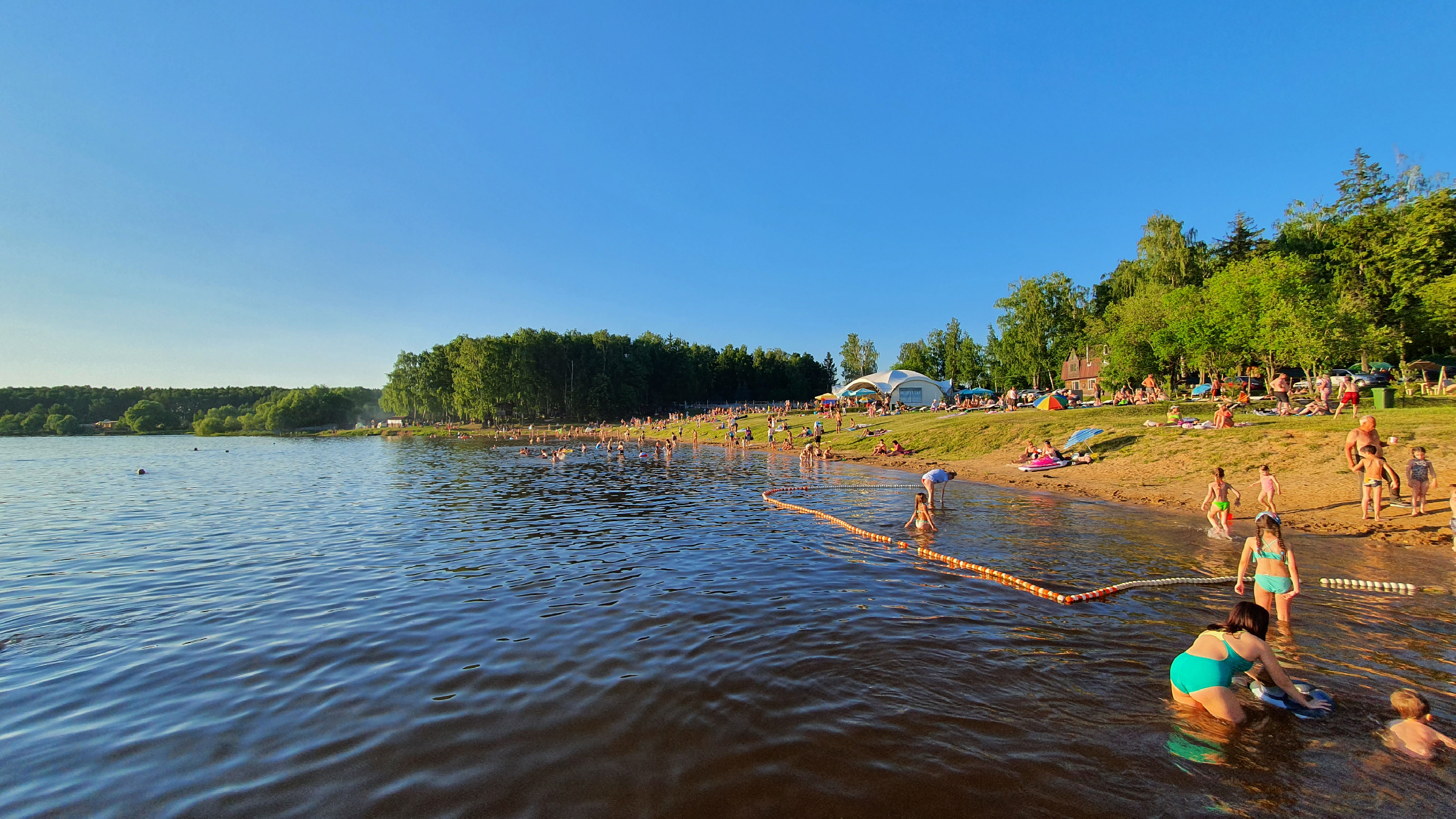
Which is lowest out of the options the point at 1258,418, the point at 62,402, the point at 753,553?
the point at 753,553

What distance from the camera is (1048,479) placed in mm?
22453

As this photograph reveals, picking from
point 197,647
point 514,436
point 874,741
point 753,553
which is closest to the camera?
point 874,741

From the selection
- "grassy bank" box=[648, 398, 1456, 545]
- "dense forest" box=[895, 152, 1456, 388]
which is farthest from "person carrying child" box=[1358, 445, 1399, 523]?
"dense forest" box=[895, 152, 1456, 388]

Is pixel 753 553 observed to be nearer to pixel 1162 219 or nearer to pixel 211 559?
pixel 211 559

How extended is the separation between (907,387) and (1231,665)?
73886mm

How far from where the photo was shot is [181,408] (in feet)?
539

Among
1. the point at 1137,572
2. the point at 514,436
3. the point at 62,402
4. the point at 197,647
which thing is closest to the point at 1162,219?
the point at 1137,572

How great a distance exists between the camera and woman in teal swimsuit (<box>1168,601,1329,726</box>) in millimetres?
5617

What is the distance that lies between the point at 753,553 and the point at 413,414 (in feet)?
427

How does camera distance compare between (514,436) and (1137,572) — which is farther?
(514,436)

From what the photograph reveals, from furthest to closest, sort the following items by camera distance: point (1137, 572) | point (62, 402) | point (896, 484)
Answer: point (62, 402)
point (896, 484)
point (1137, 572)

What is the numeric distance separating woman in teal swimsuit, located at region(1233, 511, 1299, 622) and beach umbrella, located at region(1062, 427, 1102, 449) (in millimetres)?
18430

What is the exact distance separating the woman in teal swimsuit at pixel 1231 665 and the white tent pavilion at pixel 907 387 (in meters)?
70.4

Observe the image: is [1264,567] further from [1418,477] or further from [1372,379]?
[1372,379]
